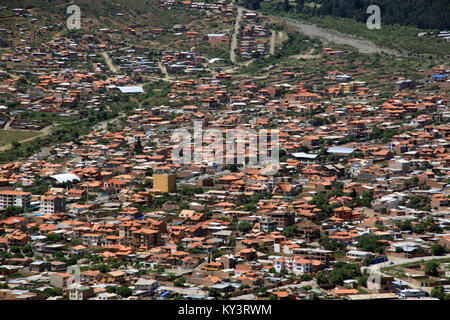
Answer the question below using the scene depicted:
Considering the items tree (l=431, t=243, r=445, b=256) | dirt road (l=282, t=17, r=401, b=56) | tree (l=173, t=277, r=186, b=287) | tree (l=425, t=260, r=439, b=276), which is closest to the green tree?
tree (l=425, t=260, r=439, b=276)

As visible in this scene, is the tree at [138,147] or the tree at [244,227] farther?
the tree at [138,147]

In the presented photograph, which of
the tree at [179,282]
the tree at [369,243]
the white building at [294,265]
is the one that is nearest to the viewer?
the tree at [179,282]

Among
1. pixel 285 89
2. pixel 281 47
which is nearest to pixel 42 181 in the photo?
pixel 285 89

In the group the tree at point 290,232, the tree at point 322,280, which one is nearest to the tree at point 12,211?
the tree at point 290,232

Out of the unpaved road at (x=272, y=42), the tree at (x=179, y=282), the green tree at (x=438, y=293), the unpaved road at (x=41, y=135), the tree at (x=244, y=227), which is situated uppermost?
the unpaved road at (x=272, y=42)

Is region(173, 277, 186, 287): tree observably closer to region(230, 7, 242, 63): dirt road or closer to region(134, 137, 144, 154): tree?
region(134, 137, 144, 154): tree

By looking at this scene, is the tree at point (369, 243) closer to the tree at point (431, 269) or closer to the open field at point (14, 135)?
the tree at point (431, 269)

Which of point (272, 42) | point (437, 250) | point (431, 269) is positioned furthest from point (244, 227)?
point (272, 42)
